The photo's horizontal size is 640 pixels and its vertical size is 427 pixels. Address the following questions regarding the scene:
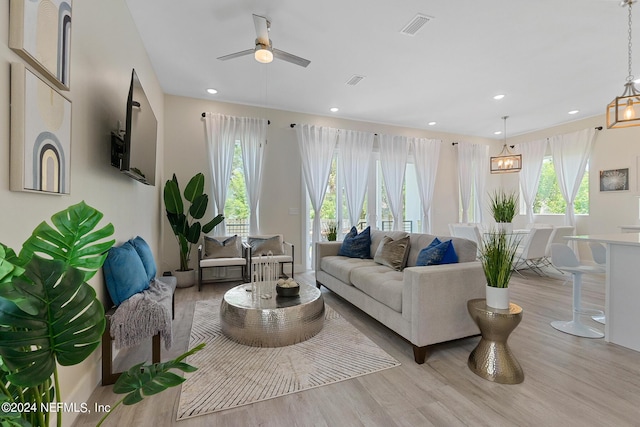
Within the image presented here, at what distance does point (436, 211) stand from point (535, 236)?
2316 mm

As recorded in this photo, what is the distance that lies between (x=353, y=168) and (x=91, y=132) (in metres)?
4.41

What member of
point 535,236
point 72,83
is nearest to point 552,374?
point 535,236

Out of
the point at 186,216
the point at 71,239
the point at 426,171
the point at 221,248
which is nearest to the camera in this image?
the point at 71,239

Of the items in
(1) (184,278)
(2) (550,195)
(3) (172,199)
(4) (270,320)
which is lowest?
(1) (184,278)

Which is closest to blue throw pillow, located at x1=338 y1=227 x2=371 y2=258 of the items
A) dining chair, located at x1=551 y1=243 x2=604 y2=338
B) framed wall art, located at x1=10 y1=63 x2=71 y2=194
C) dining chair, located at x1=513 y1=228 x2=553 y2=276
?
dining chair, located at x1=551 y1=243 x2=604 y2=338

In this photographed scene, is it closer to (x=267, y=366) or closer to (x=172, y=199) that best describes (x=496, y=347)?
(x=267, y=366)

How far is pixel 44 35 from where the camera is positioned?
131 centimetres

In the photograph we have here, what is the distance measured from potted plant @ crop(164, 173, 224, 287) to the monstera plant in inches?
142

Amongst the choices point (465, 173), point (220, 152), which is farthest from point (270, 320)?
point (465, 173)

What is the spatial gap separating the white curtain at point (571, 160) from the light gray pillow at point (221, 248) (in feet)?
22.2

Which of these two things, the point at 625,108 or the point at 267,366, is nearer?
the point at 267,366

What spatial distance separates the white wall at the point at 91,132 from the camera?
1152 millimetres

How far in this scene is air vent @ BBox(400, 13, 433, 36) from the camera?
2742 mm

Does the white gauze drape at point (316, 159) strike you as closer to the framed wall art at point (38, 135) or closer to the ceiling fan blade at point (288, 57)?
the ceiling fan blade at point (288, 57)
